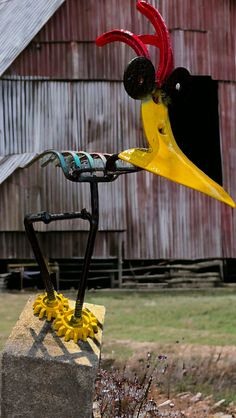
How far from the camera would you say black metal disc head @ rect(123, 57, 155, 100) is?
426cm

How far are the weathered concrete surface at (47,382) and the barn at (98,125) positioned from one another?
→ 8.02 m

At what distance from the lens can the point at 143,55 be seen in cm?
451

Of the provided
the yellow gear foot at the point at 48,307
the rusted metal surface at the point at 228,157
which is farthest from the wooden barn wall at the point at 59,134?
the yellow gear foot at the point at 48,307

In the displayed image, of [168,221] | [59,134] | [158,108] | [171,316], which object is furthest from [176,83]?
[168,221]

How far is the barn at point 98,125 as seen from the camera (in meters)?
12.4

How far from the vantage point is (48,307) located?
4.91 meters

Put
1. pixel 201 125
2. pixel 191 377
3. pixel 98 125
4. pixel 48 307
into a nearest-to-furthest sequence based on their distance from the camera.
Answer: pixel 48 307, pixel 191 377, pixel 98 125, pixel 201 125

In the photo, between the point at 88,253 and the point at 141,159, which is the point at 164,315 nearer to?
the point at 88,253

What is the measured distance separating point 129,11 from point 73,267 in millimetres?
5700

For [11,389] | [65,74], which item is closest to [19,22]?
[65,74]

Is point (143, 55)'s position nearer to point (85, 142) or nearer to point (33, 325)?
point (33, 325)

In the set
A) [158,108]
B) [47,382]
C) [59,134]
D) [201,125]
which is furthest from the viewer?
[201,125]

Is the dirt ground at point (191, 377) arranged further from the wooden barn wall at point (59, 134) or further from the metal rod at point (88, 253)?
the wooden barn wall at point (59, 134)

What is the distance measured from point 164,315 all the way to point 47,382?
20.5 ft
